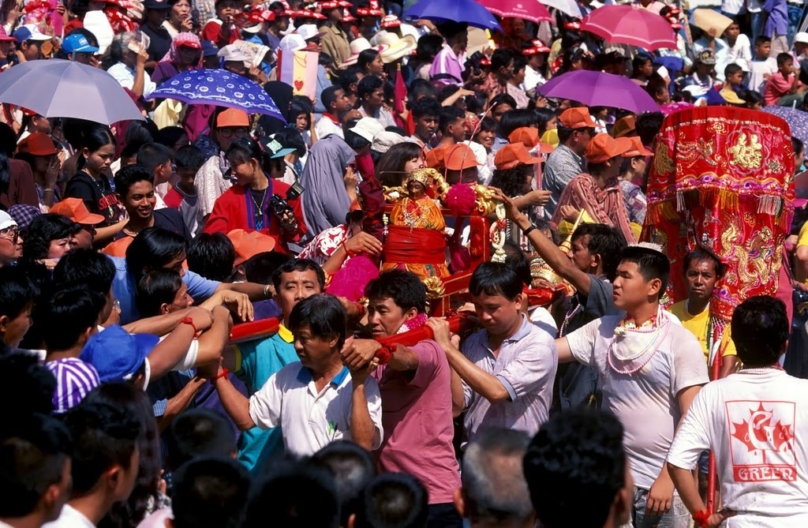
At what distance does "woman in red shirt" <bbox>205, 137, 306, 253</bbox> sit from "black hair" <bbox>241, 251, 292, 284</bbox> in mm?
1418

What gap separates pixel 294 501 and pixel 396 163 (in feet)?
12.4

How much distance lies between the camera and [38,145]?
8.09m

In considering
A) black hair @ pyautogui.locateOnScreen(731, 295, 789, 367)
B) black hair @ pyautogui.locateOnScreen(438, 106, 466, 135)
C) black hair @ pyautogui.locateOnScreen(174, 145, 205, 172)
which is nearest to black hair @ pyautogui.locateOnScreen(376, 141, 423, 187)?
black hair @ pyautogui.locateOnScreen(174, 145, 205, 172)

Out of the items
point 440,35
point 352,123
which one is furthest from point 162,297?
point 440,35

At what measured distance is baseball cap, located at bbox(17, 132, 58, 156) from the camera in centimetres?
809

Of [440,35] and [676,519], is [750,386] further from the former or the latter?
[440,35]

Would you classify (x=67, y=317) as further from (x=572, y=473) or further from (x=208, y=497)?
(x=572, y=473)

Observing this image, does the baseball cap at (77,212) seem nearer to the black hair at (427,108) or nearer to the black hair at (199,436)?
the black hair at (199,436)

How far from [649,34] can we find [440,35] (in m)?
2.58

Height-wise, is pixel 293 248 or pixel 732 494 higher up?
pixel 732 494

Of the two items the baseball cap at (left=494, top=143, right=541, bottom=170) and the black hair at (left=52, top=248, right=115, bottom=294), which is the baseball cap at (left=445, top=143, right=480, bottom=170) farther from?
the black hair at (left=52, top=248, right=115, bottom=294)

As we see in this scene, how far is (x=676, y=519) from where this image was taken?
215 inches

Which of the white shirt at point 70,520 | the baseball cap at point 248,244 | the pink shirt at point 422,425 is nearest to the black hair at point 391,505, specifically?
the white shirt at point 70,520

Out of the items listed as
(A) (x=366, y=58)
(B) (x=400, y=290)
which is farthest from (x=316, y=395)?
(A) (x=366, y=58)
